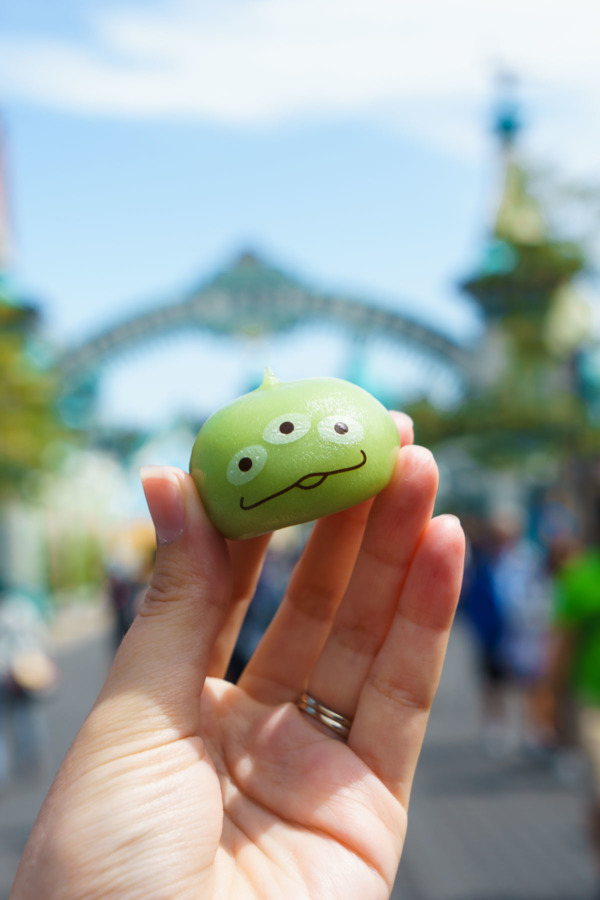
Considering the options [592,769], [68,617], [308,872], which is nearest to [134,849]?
[308,872]

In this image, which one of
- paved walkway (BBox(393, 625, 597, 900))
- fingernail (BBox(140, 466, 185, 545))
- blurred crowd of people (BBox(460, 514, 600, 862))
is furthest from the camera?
blurred crowd of people (BBox(460, 514, 600, 862))

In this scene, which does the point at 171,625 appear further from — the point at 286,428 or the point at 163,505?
the point at 286,428

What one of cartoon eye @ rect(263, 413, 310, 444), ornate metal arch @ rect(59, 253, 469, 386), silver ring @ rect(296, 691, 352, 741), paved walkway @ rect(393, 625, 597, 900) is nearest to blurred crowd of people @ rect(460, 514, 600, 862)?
paved walkway @ rect(393, 625, 597, 900)

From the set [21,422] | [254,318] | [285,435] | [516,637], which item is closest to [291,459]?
[285,435]

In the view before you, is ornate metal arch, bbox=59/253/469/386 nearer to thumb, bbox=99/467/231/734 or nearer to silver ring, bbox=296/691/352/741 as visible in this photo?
silver ring, bbox=296/691/352/741

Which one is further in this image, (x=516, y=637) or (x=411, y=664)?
(x=516, y=637)

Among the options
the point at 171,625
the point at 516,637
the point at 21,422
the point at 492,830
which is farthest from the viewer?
the point at 21,422
